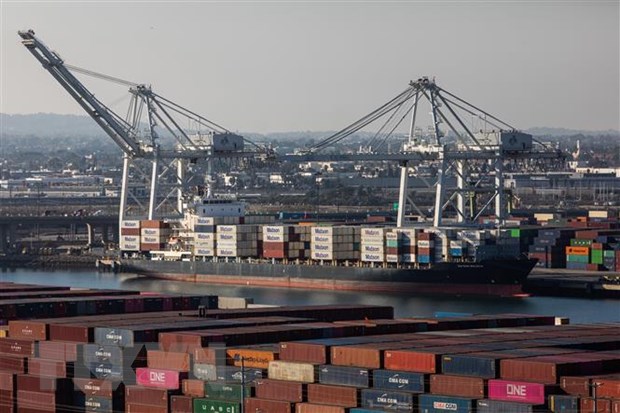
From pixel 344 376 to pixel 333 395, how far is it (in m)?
0.36

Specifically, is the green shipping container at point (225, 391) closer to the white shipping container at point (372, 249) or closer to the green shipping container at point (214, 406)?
the green shipping container at point (214, 406)

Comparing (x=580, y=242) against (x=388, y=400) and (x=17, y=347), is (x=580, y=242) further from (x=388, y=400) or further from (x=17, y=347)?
(x=388, y=400)

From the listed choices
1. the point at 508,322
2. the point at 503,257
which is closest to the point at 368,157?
the point at 503,257

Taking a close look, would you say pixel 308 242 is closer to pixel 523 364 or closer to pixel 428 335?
pixel 428 335

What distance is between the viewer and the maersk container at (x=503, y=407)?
58.2 ft

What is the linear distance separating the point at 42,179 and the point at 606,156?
163 ft

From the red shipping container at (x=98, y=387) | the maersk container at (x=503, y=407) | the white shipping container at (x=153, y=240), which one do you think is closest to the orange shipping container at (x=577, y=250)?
the white shipping container at (x=153, y=240)

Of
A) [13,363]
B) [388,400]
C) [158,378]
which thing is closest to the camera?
[388,400]

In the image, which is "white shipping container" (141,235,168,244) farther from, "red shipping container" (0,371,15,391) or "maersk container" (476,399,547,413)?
"maersk container" (476,399,547,413)

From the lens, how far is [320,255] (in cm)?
5234

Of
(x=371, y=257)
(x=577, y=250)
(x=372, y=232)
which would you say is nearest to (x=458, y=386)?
(x=371, y=257)

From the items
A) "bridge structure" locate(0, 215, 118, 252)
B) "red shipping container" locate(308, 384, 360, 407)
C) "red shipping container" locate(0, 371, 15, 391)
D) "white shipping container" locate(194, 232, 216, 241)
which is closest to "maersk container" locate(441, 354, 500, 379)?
"red shipping container" locate(308, 384, 360, 407)

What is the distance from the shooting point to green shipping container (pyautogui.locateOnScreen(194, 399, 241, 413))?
1989 centimetres

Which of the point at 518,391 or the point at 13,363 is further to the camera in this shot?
the point at 13,363
